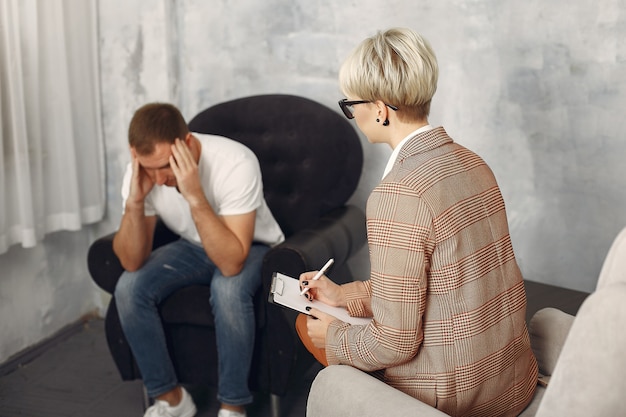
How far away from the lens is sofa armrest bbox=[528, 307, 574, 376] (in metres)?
1.74

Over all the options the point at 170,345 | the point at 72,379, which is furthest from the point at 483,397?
the point at 72,379

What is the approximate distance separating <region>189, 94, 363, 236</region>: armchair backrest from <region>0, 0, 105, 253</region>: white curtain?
599 millimetres

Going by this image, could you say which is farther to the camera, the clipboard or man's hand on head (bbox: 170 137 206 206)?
man's hand on head (bbox: 170 137 206 206)

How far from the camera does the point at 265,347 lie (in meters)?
2.48

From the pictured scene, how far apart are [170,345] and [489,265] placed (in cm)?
138

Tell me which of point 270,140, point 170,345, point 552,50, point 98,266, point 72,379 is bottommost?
point 72,379

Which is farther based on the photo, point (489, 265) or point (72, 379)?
point (72, 379)

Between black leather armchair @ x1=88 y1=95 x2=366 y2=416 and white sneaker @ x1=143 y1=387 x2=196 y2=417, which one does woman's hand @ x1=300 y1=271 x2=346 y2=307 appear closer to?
black leather armchair @ x1=88 y1=95 x2=366 y2=416

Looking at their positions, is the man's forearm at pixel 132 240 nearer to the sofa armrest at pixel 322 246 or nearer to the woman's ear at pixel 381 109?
the sofa armrest at pixel 322 246

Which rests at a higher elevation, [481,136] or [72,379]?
[481,136]

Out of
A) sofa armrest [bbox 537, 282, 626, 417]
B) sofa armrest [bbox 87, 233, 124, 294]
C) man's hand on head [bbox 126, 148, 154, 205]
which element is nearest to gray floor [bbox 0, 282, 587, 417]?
sofa armrest [bbox 87, 233, 124, 294]

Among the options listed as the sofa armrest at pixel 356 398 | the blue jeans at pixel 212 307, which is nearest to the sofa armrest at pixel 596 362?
the sofa armrest at pixel 356 398

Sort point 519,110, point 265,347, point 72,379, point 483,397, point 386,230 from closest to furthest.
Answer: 1. point 386,230
2. point 483,397
3. point 265,347
4. point 519,110
5. point 72,379

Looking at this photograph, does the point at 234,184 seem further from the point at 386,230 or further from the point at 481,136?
the point at 386,230
